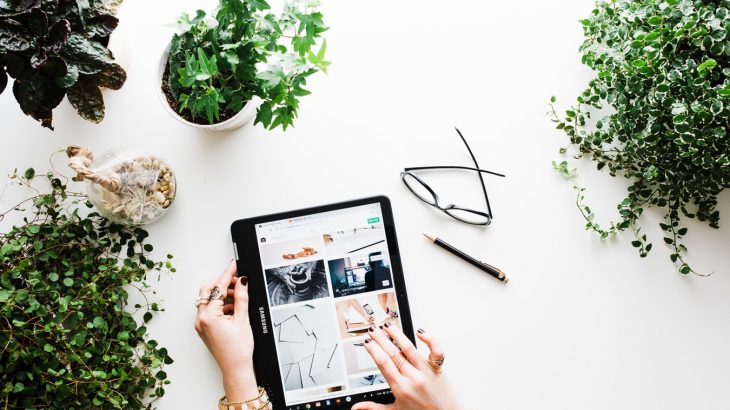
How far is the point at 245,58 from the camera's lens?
3.23 ft

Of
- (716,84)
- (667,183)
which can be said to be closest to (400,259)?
(667,183)

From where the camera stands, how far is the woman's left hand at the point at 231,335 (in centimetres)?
118

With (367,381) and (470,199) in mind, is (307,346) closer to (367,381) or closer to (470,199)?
(367,381)

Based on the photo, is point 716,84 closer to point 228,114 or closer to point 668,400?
point 668,400

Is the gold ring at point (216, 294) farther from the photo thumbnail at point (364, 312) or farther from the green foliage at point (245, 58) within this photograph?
the green foliage at point (245, 58)

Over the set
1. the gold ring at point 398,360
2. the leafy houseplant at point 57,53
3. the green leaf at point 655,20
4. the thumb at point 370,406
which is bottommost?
the thumb at point 370,406

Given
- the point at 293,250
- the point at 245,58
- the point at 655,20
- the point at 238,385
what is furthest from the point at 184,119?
the point at 655,20

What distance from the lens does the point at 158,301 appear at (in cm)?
124

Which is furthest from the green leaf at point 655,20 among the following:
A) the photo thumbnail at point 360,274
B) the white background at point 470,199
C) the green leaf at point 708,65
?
the photo thumbnail at point 360,274

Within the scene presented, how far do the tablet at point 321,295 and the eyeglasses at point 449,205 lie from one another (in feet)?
0.25

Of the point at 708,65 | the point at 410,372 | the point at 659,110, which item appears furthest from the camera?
the point at 410,372

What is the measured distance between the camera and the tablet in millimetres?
1211

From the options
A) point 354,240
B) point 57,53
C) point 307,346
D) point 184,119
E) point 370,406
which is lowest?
point 370,406

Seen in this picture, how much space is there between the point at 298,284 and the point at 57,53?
63 centimetres
